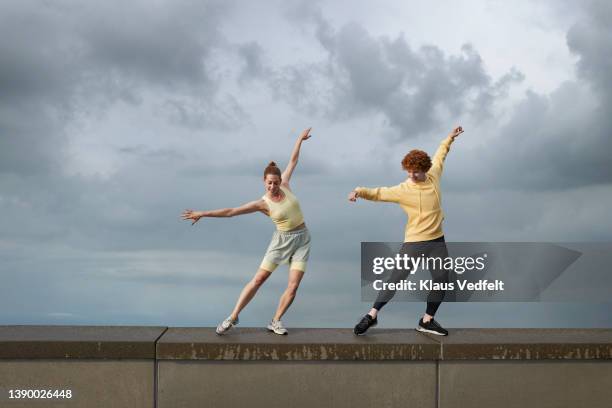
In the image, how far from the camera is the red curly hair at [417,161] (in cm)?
651

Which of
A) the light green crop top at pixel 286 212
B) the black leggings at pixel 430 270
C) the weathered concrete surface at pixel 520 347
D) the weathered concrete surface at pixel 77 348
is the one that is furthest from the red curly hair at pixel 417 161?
the weathered concrete surface at pixel 77 348

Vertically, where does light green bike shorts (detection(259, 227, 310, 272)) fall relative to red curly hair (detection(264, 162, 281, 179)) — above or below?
below

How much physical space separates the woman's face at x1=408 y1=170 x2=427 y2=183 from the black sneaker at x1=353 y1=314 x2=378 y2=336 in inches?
55.1

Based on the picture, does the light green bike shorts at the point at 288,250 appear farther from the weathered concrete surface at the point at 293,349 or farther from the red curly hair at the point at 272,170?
the weathered concrete surface at the point at 293,349

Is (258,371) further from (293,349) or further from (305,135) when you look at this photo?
(305,135)

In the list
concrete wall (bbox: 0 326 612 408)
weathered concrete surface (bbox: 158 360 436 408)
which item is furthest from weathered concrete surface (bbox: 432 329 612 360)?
weathered concrete surface (bbox: 158 360 436 408)

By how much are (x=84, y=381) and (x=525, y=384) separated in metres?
4.03

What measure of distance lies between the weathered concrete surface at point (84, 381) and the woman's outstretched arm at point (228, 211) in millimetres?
1350

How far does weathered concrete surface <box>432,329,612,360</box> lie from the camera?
6201 millimetres

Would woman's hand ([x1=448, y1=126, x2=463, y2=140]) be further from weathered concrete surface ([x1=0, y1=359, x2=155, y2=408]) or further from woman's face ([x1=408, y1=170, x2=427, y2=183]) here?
weathered concrete surface ([x1=0, y1=359, x2=155, y2=408])

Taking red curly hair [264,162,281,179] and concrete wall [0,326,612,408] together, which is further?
red curly hair [264,162,281,179]

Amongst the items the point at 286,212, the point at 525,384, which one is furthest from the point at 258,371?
the point at 525,384

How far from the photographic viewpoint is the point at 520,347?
6.27 m

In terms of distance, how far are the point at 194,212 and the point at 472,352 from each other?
9.42 ft
